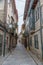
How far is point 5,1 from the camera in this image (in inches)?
675

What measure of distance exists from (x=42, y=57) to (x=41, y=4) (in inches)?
183

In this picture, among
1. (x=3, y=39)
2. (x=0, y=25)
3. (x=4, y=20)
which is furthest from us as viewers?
(x=4, y=20)

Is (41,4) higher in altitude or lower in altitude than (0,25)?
higher

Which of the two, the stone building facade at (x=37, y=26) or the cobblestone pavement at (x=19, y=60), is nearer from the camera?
the cobblestone pavement at (x=19, y=60)

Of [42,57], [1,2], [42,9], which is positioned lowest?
[42,57]

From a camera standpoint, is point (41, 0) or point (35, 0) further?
point (35, 0)

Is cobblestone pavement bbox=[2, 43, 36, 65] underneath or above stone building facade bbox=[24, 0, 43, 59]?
underneath

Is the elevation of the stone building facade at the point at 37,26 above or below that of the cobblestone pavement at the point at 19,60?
above

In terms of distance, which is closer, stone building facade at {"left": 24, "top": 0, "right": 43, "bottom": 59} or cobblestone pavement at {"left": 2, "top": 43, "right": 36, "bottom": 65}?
cobblestone pavement at {"left": 2, "top": 43, "right": 36, "bottom": 65}

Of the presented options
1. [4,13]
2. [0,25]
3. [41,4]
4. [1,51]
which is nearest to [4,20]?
[4,13]

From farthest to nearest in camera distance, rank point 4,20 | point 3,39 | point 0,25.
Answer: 1. point 4,20
2. point 3,39
3. point 0,25

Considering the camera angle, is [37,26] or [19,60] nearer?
[19,60]

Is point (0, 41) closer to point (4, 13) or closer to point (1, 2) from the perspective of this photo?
point (4, 13)

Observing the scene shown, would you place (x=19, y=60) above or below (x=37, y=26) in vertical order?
Result: below
